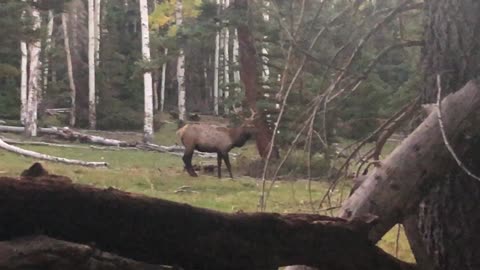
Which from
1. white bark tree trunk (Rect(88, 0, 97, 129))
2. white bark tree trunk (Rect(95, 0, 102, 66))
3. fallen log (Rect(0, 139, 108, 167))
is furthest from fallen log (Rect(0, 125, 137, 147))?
Result: white bark tree trunk (Rect(95, 0, 102, 66))

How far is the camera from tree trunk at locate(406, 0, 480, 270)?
3.96 metres

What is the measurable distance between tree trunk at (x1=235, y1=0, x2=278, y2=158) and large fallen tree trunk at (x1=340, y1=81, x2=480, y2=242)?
1390 centimetres

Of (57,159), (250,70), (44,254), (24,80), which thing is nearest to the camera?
(44,254)

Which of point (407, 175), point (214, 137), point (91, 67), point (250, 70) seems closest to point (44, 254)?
point (407, 175)

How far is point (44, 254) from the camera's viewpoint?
7.89 feet

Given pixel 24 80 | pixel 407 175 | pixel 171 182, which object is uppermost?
pixel 407 175

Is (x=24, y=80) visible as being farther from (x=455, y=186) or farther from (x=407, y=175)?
(x=407, y=175)

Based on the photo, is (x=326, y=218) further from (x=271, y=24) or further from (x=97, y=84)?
(x=97, y=84)

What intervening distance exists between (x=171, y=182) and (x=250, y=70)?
550cm

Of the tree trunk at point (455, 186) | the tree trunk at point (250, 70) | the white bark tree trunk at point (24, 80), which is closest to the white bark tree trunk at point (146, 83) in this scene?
the white bark tree trunk at point (24, 80)

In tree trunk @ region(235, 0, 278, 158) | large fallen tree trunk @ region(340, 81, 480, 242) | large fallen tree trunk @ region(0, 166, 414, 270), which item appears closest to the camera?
large fallen tree trunk @ region(0, 166, 414, 270)

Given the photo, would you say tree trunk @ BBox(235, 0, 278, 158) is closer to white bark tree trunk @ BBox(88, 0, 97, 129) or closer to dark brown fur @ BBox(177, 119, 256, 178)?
dark brown fur @ BBox(177, 119, 256, 178)

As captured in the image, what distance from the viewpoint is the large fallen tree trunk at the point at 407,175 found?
136 inches

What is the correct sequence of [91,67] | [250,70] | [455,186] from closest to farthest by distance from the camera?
[455,186]
[250,70]
[91,67]
